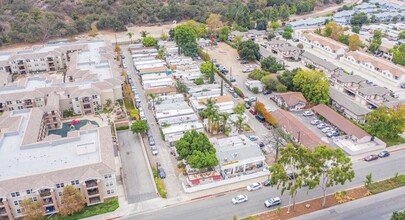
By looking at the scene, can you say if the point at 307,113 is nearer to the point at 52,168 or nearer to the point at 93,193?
the point at 93,193

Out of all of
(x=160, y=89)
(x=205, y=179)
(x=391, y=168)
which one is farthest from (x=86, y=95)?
(x=391, y=168)

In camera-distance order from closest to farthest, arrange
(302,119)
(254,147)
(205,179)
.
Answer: (205,179) < (254,147) < (302,119)

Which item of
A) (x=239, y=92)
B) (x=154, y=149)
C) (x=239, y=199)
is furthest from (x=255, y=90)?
(x=239, y=199)

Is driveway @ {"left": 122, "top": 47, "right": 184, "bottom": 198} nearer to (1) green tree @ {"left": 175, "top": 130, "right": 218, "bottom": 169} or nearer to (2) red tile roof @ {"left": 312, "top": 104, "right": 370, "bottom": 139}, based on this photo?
(1) green tree @ {"left": 175, "top": 130, "right": 218, "bottom": 169}

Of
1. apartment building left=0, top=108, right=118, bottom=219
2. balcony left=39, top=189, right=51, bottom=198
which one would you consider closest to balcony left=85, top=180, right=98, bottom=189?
apartment building left=0, top=108, right=118, bottom=219

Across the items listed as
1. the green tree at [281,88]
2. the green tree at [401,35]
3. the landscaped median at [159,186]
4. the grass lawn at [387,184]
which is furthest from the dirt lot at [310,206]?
the green tree at [401,35]

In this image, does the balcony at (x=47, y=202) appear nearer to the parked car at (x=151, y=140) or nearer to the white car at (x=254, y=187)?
the parked car at (x=151, y=140)

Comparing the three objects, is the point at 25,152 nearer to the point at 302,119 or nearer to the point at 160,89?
the point at 160,89
